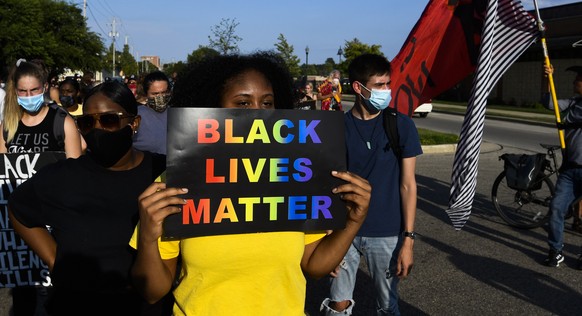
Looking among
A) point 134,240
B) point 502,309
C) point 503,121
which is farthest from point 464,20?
point 503,121

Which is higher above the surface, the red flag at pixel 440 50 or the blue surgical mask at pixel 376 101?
the red flag at pixel 440 50

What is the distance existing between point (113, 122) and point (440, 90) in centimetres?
317

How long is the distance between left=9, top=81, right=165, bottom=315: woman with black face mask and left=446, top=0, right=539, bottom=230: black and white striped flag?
2298 mm

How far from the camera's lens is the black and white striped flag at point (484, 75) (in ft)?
13.3

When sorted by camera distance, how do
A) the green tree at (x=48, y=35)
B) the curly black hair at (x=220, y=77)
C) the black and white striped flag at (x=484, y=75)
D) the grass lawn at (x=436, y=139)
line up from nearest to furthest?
the curly black hair at (x=220, y=77)
the black and white striped flag at (x=484, y=75)
the grass lawn at (x=436, y=139)
the green tree at (x=48, y=35)

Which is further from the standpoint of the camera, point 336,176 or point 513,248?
point 513,248

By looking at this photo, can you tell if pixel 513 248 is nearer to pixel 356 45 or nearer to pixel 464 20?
pixel 464 20

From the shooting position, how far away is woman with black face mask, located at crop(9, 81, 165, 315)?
97.2 inches

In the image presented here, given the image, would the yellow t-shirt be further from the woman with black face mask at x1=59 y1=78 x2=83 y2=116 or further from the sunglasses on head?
the woman with black face mask at x1=59 y1=78 x2=83 y2=116

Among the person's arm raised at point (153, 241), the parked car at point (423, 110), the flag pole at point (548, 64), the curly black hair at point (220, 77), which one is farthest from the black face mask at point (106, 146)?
the parked car at point (423, 110)

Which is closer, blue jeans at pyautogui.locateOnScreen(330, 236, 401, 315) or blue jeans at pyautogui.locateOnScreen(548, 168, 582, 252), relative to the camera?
blue jeans at pyautogui.locateOnScreen(330, 236, 401, 315)

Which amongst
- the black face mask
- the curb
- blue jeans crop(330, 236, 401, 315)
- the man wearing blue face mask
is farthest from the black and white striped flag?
the curb

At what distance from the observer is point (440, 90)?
196 inches

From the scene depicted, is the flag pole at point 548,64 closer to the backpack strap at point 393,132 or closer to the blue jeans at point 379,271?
the backpack strap at point 393,132
